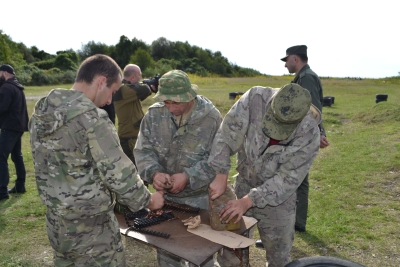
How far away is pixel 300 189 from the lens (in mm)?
4375

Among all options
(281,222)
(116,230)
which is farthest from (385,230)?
(116,230)

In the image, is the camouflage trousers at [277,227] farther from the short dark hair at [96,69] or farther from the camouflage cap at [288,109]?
the short dark hair at [96,69]

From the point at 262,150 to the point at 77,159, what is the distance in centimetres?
144

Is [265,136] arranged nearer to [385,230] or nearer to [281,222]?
[281,222]

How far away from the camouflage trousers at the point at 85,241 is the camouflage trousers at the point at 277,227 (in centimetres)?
124

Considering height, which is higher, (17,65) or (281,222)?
(17,65)

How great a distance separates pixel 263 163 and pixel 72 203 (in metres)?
1.48

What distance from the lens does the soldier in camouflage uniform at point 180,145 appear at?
2.92 m

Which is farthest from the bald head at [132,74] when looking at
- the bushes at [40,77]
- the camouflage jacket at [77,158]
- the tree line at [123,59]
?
the tree line at [123,59]

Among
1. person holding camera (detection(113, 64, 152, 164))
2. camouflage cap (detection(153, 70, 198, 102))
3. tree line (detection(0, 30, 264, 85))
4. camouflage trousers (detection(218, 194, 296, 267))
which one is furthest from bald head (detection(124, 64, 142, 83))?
tree line (detection(0, 30, 264, 85))

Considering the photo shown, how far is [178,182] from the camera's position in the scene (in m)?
2.84

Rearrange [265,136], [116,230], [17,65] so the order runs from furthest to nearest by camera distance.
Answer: [17,65] < [265,136] < [116,230]

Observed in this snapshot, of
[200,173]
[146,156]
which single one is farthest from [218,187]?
[146,156]

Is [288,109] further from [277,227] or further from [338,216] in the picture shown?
[338,216]
